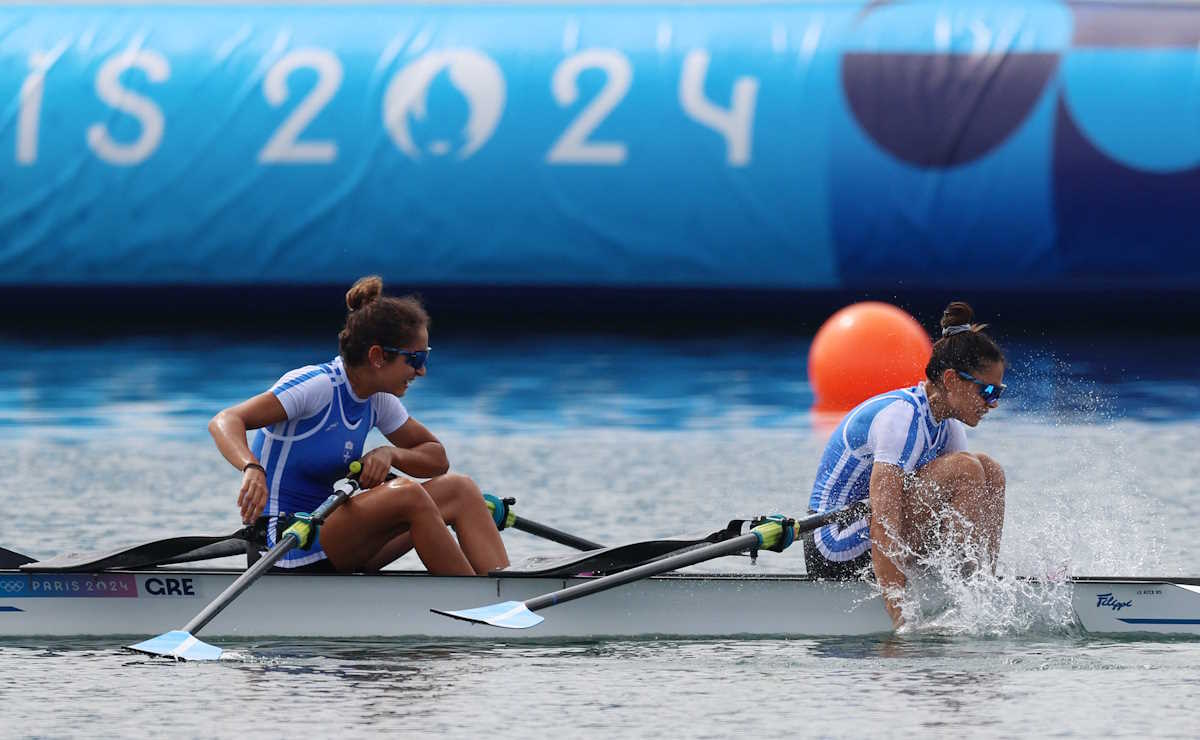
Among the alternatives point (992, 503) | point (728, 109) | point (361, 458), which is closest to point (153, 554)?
point (361, 458)

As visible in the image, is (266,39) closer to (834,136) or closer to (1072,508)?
(834,136)

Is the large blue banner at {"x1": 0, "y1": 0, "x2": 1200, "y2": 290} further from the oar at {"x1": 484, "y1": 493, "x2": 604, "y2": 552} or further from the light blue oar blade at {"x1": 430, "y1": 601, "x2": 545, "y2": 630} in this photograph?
the light blue oar blade at {"x1": 430, "y1": 601, "x2": 545, "y2": 630}

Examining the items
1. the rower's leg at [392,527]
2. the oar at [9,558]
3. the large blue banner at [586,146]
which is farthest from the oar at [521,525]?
the large blue banner at [586,146]

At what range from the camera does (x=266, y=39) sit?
19047 millimetres

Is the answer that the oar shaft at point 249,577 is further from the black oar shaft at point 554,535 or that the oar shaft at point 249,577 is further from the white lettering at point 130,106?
the white lettering at point 130,106

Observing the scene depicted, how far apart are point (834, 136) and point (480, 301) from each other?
384 centimetres

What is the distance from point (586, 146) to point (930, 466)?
1163cm

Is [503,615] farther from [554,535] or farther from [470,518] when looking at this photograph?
[554,535]

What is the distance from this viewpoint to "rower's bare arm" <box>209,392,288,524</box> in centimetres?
707

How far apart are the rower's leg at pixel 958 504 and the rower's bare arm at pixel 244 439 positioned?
7.05ft

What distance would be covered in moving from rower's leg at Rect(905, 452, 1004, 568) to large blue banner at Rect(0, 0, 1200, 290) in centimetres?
1091

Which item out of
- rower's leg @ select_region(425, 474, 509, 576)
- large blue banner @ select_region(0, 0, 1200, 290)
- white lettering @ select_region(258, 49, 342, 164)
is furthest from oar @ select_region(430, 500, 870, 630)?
white lettering @ select_region(258, 49, 342, 164)

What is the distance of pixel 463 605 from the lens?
729cm

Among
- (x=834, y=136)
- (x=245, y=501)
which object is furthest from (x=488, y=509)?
(x=834, y=136)
